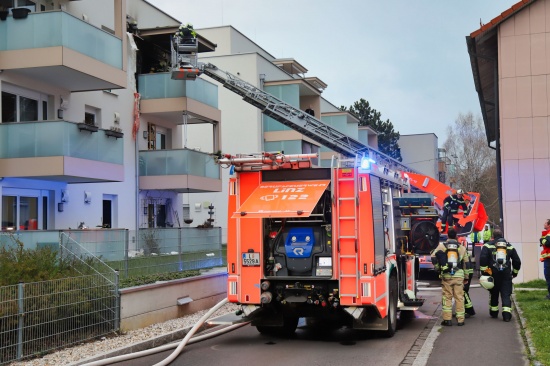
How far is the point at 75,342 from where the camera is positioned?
400 inches

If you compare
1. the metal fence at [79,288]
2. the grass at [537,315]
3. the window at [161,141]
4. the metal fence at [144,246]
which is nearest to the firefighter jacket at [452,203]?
the grass at [537,315]

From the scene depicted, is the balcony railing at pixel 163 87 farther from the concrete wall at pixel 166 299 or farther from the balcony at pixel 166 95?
the concrete wall at pixel 166 299

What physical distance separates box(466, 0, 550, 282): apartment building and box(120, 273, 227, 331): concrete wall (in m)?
8.73

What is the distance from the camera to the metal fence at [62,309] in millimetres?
9039

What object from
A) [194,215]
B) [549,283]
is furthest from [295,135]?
[549,283]

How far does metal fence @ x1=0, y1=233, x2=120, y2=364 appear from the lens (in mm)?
9039

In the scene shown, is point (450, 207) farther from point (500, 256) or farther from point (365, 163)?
point (365, 163)

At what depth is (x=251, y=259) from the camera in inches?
432

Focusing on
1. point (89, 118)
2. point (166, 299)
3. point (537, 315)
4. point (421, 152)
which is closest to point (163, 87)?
point (89, 118)

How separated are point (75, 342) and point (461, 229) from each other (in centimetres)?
1578

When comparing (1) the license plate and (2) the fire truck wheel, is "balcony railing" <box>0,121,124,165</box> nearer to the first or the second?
(1) the license plate

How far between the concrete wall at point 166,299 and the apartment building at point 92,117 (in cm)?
490

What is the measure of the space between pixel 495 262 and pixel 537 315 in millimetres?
1386

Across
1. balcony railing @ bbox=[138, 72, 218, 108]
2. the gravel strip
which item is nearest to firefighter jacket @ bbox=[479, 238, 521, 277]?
the gravel strip
